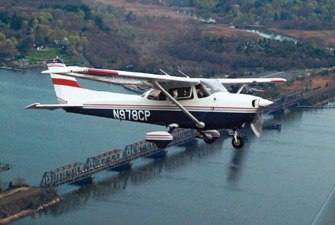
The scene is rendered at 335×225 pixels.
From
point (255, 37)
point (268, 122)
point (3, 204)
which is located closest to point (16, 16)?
point (255, 37)

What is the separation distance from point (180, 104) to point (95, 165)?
18533 mm

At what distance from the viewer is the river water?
2633 cm

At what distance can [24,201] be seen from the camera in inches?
1038

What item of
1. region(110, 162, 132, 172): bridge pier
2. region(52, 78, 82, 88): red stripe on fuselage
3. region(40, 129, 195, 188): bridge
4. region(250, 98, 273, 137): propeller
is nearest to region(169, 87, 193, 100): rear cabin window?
region(250, 98, 273, 137): propeller

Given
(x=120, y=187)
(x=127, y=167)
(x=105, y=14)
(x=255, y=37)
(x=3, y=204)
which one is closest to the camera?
(x=3, y=204)

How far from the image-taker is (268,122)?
130 feet

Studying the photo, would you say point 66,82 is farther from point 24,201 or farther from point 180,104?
point 24,201

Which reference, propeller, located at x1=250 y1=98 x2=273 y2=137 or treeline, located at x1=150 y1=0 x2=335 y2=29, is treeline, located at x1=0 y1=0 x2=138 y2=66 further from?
propeller, located at x1=250 y1=98 x2=273 y2=137

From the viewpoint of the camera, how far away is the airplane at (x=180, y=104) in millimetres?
11484

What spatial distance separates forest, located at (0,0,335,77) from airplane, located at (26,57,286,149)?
31729 millimetres

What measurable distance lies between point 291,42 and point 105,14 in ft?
33.5

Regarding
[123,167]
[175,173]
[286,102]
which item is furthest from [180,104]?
[286,102]

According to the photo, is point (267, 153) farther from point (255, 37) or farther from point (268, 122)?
point (255, 37)

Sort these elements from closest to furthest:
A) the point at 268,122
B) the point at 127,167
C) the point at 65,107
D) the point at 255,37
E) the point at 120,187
Answer: the point at 65,107, the point at 120,187, the point at 127,167, the point at 268,122, the point at 255,37
